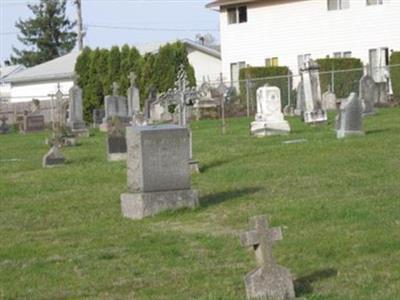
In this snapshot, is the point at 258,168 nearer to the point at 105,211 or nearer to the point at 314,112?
the point at 105,211

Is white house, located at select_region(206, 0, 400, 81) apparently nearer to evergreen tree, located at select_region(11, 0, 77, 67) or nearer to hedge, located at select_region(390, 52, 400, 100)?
hedge, located at select_region(390, 52, 400, 100)

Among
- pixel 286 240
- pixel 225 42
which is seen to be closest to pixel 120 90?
pixel 225 42

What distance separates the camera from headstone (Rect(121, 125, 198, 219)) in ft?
44.2

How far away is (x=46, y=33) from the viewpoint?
92.1m

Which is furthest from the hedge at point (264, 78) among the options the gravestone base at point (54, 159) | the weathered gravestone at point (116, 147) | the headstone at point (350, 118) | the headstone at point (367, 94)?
the gravestone base at point (54, 159)

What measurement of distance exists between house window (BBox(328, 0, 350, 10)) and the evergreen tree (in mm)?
43855

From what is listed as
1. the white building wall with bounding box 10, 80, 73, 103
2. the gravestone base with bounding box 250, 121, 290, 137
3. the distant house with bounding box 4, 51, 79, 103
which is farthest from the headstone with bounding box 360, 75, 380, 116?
the white building wall with bounding box 10, 80, 73, 103

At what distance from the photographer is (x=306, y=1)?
49.5 meters

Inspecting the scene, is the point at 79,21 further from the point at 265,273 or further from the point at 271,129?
the point at 265,273

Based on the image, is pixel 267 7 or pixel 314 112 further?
pixel 267 7

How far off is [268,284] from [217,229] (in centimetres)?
367

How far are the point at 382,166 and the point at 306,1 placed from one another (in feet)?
112

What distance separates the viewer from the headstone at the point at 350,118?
21531 millimetres

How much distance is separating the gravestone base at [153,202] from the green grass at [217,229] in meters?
0.16
